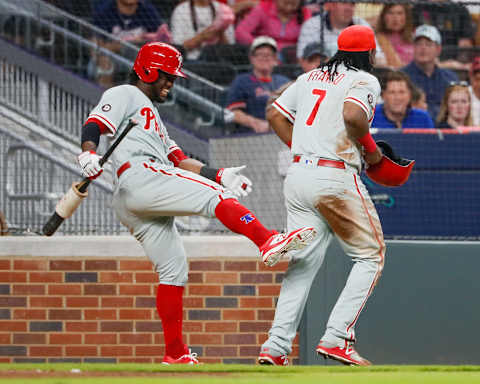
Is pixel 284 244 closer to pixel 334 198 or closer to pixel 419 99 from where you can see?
pixel 334 198

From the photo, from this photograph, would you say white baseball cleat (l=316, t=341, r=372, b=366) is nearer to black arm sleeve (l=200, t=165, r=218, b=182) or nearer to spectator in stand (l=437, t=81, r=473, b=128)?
black arm sleeve (l=200, t=165, r=218, b=182)

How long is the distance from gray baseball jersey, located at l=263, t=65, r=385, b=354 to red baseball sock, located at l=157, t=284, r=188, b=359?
2.11ft

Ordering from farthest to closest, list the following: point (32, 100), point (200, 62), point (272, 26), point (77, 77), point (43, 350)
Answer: point (272, 26), point (200, 62), point (77, 77), point (32, 100), point (43, 350)

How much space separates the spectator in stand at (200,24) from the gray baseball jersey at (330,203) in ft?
13.4

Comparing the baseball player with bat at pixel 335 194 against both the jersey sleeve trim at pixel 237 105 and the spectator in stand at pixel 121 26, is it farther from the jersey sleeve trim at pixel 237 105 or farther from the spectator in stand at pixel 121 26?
the spectator in stand at pixel 121 26

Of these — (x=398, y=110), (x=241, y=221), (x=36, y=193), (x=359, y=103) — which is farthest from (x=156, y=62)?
(x=398, y=110)

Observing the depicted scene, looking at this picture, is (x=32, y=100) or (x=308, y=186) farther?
(x=32, y=100)

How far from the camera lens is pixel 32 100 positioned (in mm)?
7359

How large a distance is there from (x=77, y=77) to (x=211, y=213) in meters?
3.38

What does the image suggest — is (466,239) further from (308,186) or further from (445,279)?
(308,186)

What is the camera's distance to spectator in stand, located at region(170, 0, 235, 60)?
977 cm

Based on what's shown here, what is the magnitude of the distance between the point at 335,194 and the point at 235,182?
0.61m

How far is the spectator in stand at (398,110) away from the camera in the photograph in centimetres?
738

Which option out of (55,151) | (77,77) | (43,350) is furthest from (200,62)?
(43,350)
